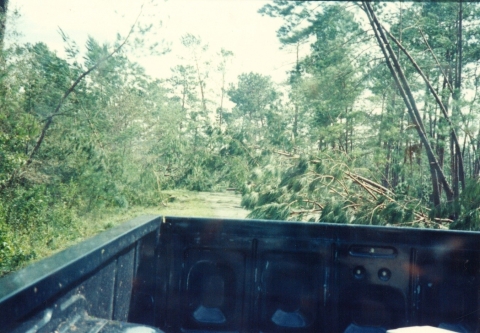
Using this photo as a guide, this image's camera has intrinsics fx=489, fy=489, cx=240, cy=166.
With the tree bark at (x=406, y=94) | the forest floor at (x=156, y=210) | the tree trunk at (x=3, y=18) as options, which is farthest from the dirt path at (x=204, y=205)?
the tree trunk at (x=3, y=18)

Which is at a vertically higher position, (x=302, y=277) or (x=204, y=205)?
(x=302, y=277)

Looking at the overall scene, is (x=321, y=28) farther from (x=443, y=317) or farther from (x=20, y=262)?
(x=20, y=262)

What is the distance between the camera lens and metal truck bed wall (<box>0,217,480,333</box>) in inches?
91.9

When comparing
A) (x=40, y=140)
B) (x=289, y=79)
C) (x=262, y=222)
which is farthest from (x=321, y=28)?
(x=40, y=140)

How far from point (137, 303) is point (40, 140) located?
12556 mm

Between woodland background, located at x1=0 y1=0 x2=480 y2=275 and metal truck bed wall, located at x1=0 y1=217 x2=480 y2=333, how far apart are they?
4828mm

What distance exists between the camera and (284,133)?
1105 cm

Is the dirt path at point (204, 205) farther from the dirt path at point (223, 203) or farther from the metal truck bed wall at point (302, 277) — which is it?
the metal truck bed wall at point (302, 277)

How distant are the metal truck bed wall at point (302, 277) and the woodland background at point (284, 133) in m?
4.83

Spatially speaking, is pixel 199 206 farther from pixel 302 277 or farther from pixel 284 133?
pixel 302 277

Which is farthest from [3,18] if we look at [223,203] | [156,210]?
[223,203]

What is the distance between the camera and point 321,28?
24.5ft

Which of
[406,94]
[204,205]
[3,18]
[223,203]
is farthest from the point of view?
[204,205]

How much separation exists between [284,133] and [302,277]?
8.79m
